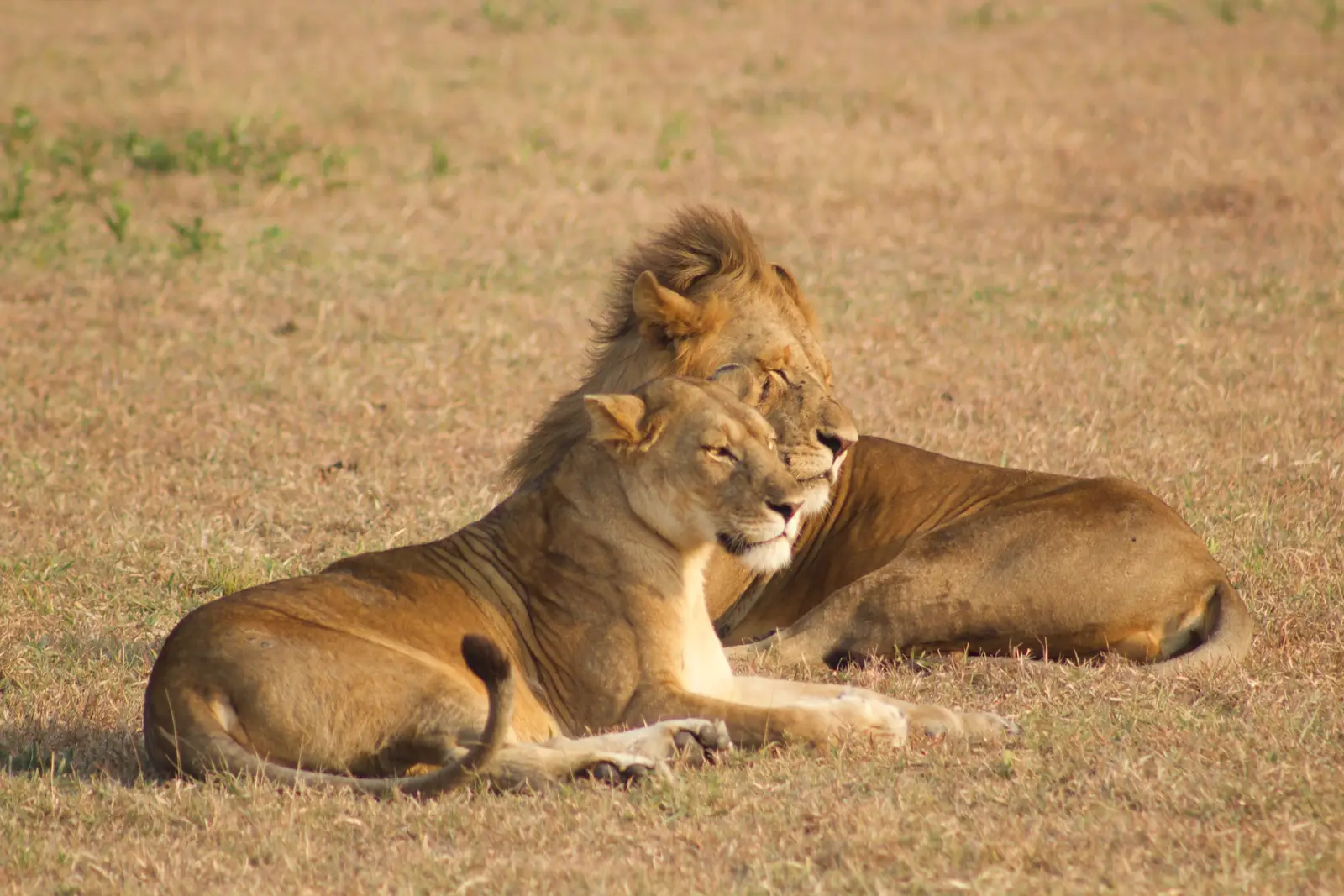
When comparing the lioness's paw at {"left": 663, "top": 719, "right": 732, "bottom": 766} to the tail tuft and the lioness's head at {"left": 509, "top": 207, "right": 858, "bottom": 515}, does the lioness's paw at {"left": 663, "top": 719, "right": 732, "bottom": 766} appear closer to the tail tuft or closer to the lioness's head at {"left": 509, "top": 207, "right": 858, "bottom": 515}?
the tail tuft

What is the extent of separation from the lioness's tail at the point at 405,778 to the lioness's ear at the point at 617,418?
783mm

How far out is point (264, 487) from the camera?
680 centimetres

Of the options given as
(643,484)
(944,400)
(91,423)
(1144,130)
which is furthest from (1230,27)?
(643,484)

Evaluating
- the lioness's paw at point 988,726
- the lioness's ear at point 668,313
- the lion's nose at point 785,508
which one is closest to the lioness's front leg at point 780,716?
the lioness's paw at point 988,726

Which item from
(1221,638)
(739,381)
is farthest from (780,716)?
(1221,638)

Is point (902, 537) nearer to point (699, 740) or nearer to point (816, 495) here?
point (816, 495)

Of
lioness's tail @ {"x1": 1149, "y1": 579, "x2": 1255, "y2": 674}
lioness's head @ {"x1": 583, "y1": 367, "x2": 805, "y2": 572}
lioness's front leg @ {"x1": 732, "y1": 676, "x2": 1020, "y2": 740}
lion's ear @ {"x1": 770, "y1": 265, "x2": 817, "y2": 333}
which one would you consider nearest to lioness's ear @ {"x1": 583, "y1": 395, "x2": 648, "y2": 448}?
lioness's head @ {"x1": 583, "y1": 367, "x2": 805, "y2": 572}

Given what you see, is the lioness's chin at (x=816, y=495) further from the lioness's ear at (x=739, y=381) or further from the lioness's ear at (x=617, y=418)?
the lioness's ear at (x=617, y=418)

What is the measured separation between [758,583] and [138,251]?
20.2 ft

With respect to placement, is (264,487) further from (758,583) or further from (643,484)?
(643,484)

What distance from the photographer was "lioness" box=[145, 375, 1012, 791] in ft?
12.6

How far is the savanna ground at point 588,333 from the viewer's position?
143 inches

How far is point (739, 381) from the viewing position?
5.05m

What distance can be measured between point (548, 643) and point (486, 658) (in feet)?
2.94
